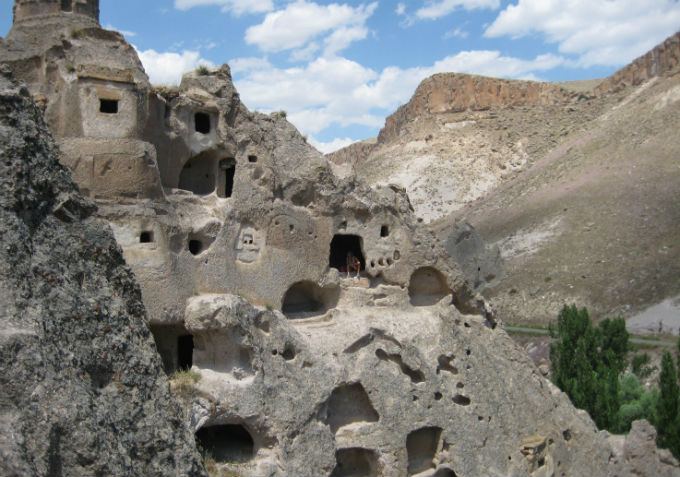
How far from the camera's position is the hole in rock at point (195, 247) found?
635 inches

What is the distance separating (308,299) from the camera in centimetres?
1878

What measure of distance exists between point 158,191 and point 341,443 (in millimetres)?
6729

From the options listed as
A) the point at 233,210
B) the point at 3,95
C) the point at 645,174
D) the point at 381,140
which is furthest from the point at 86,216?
the point at 381,140

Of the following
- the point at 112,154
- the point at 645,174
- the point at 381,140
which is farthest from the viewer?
the point at 381,140

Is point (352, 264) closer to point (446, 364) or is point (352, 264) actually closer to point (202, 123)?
point (446, 364)

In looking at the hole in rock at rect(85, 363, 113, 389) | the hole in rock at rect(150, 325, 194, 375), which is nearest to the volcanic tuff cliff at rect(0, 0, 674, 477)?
the hole in rock at rect(150, 325, 194, 375)

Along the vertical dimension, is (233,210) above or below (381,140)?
Answer: below

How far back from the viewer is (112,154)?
14.7m

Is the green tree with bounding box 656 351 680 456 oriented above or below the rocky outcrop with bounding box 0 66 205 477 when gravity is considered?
below

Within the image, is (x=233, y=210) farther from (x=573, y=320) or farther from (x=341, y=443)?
(x=573, y=320)

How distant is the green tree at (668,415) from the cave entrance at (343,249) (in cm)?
1070

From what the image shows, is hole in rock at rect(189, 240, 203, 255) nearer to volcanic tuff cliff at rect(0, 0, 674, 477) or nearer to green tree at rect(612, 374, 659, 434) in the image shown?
volcanic tuff cliff at rect(0, 0, 674, 477)

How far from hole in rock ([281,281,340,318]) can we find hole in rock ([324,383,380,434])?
2.63m

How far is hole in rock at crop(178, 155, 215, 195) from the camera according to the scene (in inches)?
688
